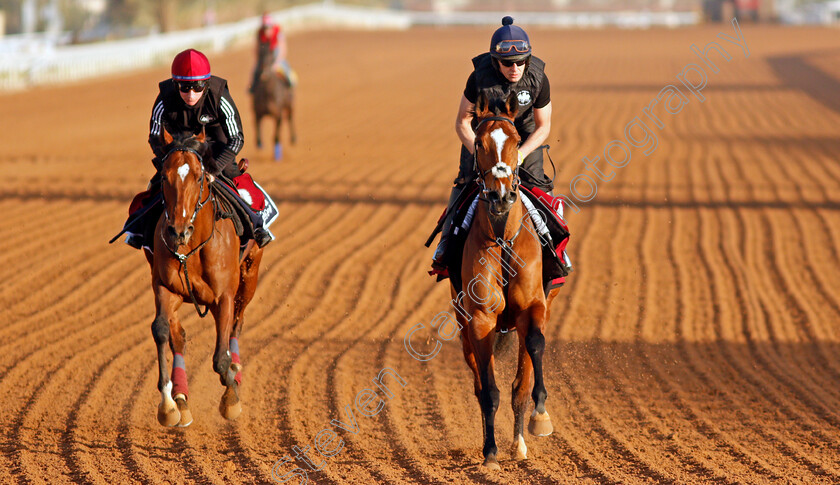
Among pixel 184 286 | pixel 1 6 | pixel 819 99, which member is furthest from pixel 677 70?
pixel 1 6

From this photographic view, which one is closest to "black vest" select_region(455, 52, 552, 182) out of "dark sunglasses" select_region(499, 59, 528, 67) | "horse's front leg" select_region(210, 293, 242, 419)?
"dark sunglasses" select_region(499, 59, 528, 67)

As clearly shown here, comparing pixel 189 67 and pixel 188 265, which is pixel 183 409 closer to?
pixel 188 265

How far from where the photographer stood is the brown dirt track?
647cm

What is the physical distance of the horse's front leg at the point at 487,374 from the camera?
20.1 ft

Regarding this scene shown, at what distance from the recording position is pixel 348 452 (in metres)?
6.58

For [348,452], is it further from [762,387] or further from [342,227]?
[342,227]

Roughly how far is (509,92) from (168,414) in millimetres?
3331

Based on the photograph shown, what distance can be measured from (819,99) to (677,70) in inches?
331

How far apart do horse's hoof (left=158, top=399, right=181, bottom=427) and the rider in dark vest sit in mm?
2149

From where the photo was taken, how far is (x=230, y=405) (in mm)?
6973

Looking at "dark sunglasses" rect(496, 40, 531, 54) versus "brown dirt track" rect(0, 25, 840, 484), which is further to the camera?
"brown dirt track" rect(0, 25, 840, 484)

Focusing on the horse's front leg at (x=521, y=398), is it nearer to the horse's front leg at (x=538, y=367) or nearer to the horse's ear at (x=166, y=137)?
the horse's front leg at (x=538, y=367)

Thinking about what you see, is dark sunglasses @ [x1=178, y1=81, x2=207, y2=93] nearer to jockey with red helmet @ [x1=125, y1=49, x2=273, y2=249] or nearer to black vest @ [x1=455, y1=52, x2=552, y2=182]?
jockey with red helmet @ [x1=125, y1=49, x2=273, y2=249]

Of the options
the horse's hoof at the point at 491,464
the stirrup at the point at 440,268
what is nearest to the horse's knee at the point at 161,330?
the stirrup at the point at 440,268
